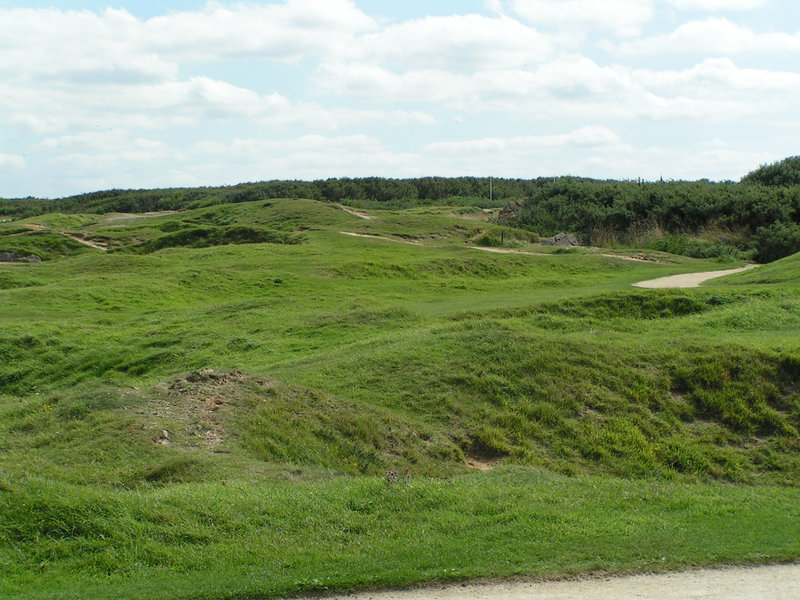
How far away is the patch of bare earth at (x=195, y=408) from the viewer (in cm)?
928

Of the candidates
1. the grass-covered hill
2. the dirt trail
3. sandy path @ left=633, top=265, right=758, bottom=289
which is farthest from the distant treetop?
the dirt trail

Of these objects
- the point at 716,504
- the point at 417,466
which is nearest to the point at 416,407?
the point at 417,466

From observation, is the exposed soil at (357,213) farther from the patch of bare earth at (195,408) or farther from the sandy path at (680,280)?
the patch of bare earth at (195,408)

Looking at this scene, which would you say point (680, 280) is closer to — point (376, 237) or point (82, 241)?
point (376, 237)

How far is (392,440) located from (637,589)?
5.05 m

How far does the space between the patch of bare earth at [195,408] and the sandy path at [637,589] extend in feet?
14.3

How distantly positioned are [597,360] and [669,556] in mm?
6777

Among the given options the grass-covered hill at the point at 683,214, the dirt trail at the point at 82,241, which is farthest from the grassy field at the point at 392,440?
the dirt trail at the point at 82,241

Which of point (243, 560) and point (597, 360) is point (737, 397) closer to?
point (597, 360)

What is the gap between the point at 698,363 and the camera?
41.1 ft

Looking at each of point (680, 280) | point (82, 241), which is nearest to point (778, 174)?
point (680, 280)

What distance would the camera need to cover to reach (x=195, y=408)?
400 inches

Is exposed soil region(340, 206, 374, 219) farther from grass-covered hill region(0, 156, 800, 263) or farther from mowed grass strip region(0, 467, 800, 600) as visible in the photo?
mowed grass strip region(0, 467, 800, 600)

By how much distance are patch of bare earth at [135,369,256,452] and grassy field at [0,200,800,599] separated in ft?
0.12
